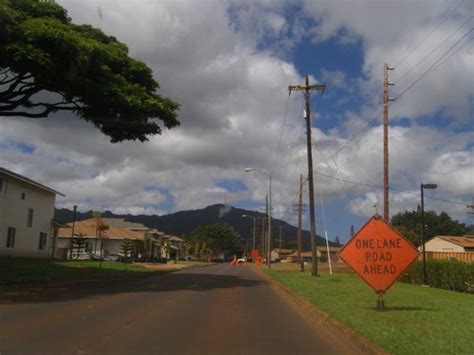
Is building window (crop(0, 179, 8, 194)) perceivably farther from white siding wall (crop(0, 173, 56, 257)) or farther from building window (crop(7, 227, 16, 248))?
building window (crop(7, 227, 16, 248))

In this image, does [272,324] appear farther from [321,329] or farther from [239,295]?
[239,295]

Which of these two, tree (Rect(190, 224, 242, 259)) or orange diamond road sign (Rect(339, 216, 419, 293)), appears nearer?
orange diamond road sign (Rect(339, 216, 419, 293))

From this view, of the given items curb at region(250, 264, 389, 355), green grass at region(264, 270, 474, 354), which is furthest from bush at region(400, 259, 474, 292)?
curb at region(250, 264, 389, 355)

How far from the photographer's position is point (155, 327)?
1152 centimetres

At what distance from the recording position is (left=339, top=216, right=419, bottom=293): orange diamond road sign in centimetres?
1411

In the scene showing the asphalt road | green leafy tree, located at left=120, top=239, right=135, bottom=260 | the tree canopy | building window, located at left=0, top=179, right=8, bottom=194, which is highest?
the tree canopy

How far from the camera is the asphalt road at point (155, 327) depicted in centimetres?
920

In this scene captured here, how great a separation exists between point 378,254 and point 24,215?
121ft

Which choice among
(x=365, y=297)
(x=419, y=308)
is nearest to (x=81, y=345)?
(x=419, y=308)

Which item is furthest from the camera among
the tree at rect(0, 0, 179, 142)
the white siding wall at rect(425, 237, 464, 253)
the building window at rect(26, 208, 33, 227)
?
the white siding wall at rect(425, 237, 464, 253)

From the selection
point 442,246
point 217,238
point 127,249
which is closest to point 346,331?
point 127,249

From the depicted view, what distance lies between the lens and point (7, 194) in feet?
138

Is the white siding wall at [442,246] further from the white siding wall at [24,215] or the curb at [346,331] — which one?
the curb at [346,331]

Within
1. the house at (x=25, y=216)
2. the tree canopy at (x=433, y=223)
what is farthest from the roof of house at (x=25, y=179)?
the tree canopy at (x=433, y=223)
